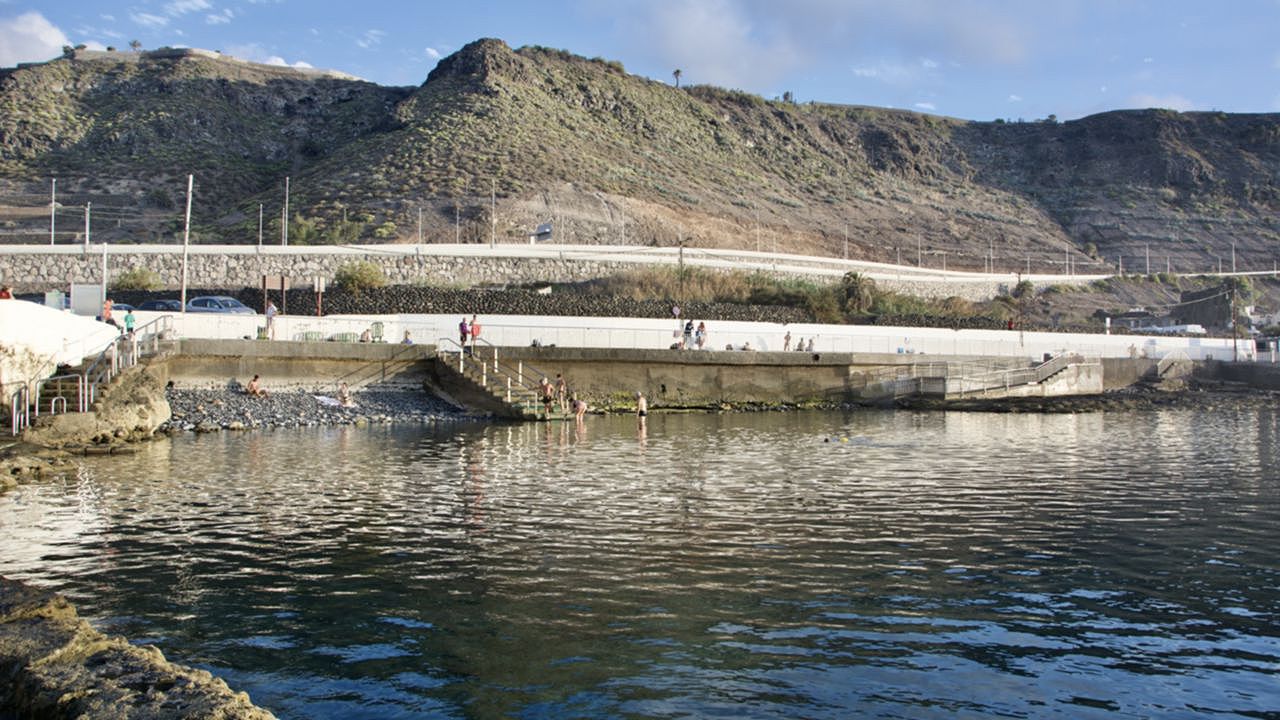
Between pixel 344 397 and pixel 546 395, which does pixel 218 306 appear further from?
pixel 546 395

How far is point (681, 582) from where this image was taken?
37.5 ft

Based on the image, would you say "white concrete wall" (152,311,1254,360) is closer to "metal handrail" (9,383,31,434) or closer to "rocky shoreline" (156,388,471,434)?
"rocky shoreline" (156,388,471,434)

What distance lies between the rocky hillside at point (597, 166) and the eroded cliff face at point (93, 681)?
59.1m

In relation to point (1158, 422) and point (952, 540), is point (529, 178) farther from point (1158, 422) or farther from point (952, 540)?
point (952, 540)

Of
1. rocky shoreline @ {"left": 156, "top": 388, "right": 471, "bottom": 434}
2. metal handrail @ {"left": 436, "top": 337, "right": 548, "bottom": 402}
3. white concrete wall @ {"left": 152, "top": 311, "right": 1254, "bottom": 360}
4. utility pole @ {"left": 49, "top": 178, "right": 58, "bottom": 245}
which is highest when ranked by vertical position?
utility pole @ {"left": 49, "top": 178, "right": 58, "bottom": 245}

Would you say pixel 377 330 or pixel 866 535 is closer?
pixel 866 535

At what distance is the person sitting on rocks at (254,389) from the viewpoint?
115 feet

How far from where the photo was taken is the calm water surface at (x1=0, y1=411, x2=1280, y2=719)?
8.14 meters

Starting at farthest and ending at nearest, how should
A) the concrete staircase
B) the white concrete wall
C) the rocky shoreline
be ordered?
the white concrete wall → the concrete staircase → the rocky shoreline

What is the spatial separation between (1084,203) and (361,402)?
113394mm

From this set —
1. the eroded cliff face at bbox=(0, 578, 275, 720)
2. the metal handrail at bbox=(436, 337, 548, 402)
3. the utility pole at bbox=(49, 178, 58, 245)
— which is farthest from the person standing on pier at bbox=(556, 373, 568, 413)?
the utility pole at bbox=(49, 178, 58, 245)

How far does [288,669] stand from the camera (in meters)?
8.52

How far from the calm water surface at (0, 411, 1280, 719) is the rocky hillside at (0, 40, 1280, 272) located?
4966cm

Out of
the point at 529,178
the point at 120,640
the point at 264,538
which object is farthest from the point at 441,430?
the point at 529,178
